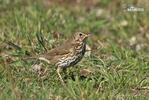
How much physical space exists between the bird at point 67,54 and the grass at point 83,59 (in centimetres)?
15

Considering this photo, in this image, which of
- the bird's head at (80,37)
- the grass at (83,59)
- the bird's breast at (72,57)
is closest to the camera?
the grass at (83,59)

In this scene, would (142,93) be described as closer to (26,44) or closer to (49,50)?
(49,50)

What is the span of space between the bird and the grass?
146 mm

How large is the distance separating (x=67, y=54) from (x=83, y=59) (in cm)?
55

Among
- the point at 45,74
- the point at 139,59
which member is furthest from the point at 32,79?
the point at 139,59

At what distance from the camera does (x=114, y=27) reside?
419 inches

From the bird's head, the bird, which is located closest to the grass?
the bird

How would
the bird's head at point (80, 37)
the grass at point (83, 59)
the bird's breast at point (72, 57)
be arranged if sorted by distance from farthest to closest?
the bird's head at point (80, 37), the bird's breast at point (72, 57), the grass at point (83, 59)

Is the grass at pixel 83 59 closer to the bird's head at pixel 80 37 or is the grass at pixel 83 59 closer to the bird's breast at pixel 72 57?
the bird's breast at pixel 72 57

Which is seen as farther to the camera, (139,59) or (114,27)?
(114,27)

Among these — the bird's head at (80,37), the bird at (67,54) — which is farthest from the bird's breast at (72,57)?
the bird's head at (80,37)

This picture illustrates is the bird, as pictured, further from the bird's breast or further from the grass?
the grass

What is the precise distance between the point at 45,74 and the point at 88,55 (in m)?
1.14

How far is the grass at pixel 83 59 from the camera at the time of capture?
18.4 ft
